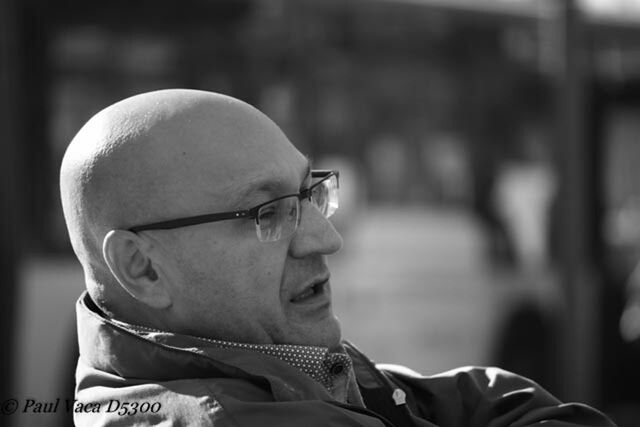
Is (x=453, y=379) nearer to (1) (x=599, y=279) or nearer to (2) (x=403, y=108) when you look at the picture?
(2) (x=403, y=108)

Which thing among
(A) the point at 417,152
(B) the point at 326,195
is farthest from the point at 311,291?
(A) the point at 417,152

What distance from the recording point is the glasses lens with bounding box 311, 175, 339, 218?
2107 mm

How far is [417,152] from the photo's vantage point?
6.78 metres

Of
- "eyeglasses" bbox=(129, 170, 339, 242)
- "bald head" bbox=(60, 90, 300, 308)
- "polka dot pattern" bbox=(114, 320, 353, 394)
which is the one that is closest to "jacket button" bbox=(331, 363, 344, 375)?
"polka dot pattern" bbox=(114, 320, 353, 394)

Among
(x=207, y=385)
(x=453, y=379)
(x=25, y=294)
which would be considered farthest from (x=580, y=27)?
(x=207, y=385)

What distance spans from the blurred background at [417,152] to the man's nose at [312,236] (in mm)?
3824

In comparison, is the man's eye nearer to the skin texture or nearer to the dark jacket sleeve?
the skin texture

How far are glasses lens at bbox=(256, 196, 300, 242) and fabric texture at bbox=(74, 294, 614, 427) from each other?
0.22 m

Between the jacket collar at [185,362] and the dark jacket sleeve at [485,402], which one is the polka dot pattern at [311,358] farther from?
the dark jacket sleeve at [485,402]

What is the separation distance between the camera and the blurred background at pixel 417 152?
564cm

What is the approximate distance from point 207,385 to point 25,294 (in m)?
4.03

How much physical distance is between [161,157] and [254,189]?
0.18 meters

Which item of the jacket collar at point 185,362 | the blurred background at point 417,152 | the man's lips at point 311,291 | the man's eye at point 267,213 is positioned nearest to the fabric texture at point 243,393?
the jacket collar at point 185,362

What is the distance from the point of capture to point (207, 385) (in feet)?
5.82
